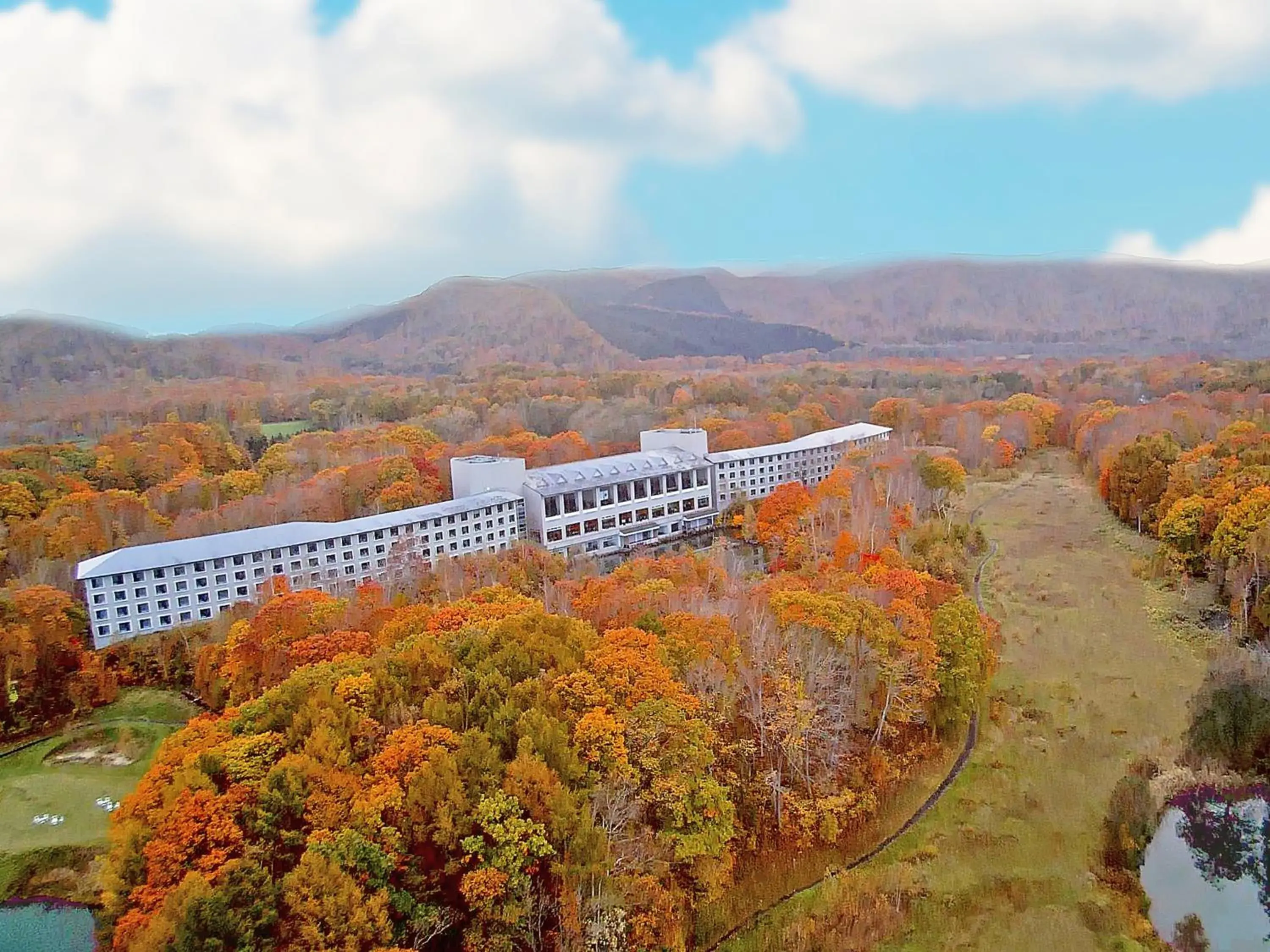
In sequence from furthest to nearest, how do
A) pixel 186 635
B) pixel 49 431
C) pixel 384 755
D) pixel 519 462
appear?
pixel 49 431
pixel 519 462
pixel 186 635
pixel 384 755

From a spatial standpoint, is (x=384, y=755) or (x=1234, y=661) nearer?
(x=384, y=755)

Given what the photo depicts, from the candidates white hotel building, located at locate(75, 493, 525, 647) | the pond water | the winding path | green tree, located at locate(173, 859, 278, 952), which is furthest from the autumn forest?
white hotel building, located at locate(75, 493, 525, 647)

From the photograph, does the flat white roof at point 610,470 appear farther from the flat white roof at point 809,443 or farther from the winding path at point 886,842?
the winding path at point 886,842

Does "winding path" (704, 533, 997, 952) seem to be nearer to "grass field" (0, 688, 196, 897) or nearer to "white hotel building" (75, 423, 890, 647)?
"grass field" (0, 688, 196, 897)

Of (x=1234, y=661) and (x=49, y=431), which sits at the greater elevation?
(x=49, y=431)

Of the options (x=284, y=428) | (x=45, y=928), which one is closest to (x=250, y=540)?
(x=45, y=928)

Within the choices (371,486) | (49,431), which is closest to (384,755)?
(371,486)

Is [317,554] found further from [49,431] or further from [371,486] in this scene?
[49,431]
